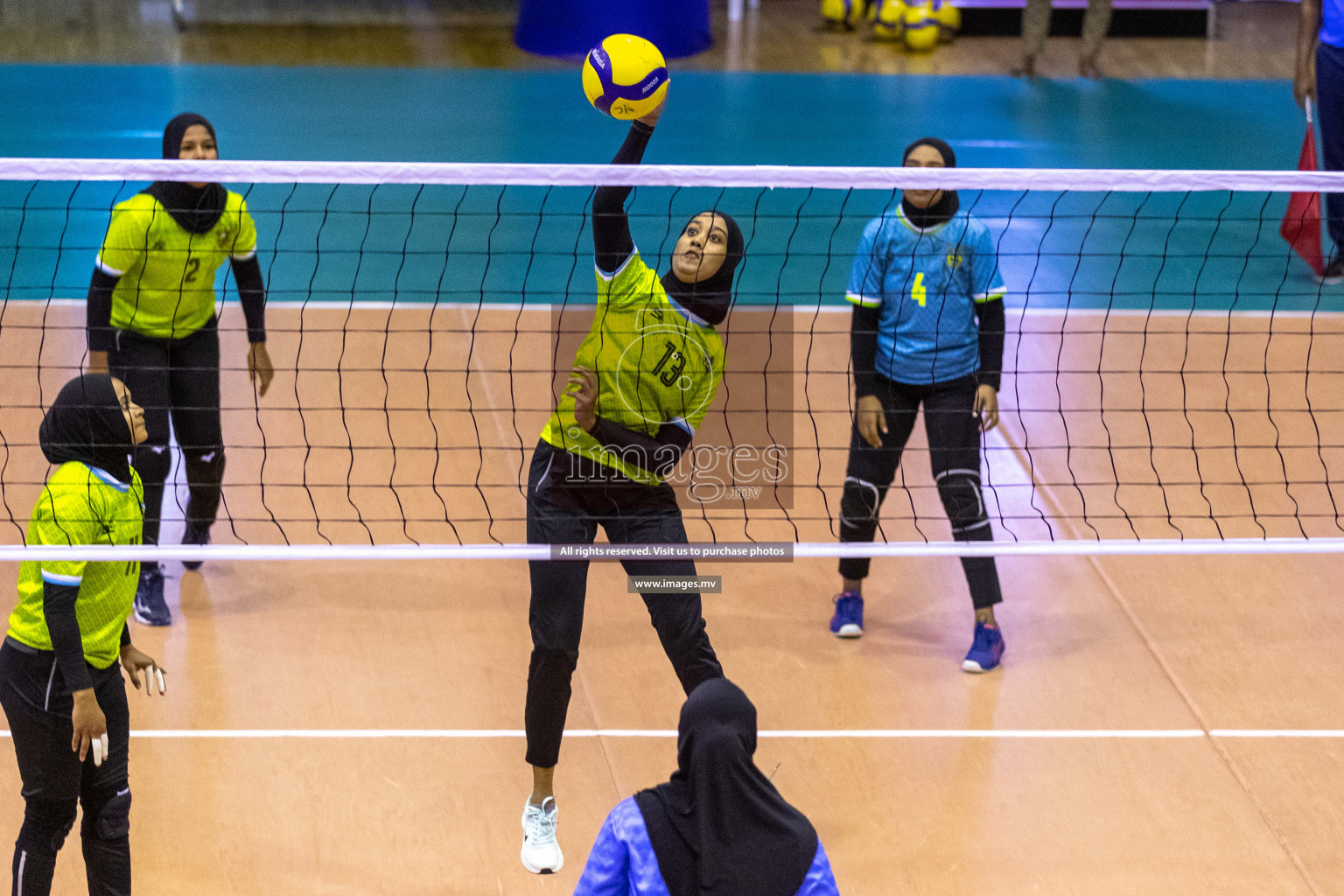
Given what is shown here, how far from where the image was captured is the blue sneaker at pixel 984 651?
16.6 feet

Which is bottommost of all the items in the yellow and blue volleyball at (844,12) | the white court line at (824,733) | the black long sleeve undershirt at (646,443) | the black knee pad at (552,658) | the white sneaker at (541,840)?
the white court line at (824,733)

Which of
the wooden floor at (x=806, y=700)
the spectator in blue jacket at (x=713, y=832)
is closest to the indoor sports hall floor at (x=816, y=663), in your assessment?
the wooden floor at (x=806, y=700)

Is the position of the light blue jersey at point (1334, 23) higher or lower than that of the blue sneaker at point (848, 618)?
higher

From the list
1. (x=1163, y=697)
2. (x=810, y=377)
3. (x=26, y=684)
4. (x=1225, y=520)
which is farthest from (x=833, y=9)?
(x=26, y=684)

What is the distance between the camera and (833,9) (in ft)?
47.1

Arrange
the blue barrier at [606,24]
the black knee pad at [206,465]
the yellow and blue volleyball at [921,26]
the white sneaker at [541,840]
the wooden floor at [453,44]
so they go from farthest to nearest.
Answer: the yellow and blue volleyball at [921,26]
the wooden floor at [453,44]
the blue barrier at [606,24]
the black knee pad at [206,465]
the white sneaker at [541,840]

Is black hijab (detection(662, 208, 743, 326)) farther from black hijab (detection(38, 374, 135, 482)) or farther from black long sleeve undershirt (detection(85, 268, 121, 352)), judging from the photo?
black long sleeve undershirt (detection(85, 268, 121, 352))

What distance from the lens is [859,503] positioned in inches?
205

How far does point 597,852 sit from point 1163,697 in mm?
3003

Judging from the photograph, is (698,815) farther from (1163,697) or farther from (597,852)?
(1163,697)

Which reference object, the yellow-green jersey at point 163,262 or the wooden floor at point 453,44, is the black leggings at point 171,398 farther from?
the wooden floor at point 453,44

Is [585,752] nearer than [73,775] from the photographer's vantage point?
No

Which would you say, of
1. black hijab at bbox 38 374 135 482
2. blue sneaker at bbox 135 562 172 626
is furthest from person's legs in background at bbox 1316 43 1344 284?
black hijab at bbox 38 374 135 482

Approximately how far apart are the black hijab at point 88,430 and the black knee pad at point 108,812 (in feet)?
2.70
